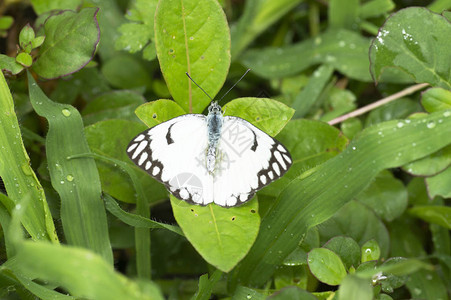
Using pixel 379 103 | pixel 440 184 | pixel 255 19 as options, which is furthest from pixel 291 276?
pixel 255 19

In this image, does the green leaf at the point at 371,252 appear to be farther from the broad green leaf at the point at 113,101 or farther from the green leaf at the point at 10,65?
the green leaf at the point at 10,65

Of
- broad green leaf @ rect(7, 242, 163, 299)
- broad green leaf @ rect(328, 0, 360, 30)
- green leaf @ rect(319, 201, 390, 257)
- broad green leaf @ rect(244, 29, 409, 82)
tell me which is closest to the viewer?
broad green leaf @ rect(7, 242, 163, 299)

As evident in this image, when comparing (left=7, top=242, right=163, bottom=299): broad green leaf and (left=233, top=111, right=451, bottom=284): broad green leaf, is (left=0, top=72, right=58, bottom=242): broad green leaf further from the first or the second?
(left=233, top=111, right=451, bottom=284): broad green leaf

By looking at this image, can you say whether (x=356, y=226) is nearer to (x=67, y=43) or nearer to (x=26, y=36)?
(x=67, y=43)

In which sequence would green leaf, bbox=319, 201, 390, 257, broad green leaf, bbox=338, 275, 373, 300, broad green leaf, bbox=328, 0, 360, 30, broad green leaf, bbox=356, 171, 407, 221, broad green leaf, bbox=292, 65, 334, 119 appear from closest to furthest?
broad green leaf, bbox=338, 275, 373, 300
green leaf, bbox=319, 201, 390, 257
broad green leaf, bbox=356, 171, 407, 221
broad green leaf, bbox=292, 65, 334, 119
broad green leaf, bbox=328, 0, 360, 30

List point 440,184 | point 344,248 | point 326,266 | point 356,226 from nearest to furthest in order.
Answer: point 326,266 → point 344,248 → point 440,184 → point 356,226

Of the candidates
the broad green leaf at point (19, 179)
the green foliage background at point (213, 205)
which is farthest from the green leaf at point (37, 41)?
the broad green leaf at point (19, 179)

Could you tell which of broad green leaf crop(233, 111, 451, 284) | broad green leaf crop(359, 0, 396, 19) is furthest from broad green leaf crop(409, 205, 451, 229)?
broad green leaf crop(359, 0, 396, 19)
